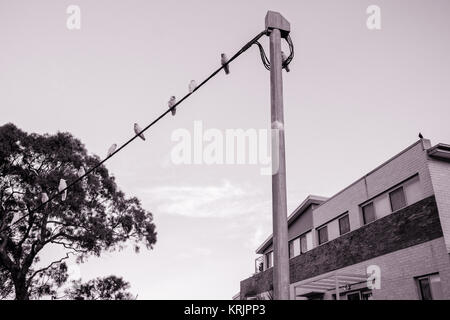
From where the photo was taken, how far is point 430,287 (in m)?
11.3

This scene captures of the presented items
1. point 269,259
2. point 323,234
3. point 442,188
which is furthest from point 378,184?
point 269,259

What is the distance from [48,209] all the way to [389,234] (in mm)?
16878

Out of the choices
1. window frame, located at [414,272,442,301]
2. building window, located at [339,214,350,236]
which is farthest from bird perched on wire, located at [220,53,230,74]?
building window, located at [339,214,350,236]

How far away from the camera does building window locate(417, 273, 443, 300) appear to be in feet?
36.1

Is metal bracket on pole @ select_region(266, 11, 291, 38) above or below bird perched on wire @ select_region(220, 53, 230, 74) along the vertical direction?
below

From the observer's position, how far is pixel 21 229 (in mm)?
20656

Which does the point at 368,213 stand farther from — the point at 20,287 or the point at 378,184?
the point at 20,287

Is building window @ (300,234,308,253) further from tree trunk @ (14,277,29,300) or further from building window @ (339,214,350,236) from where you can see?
tree trunk @ (14,277,29,300)

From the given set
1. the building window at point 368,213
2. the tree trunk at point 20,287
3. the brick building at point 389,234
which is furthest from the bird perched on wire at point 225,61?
the tree trunk at point 20,287

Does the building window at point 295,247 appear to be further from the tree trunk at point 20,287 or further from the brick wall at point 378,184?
the tree trunk at point 20,287

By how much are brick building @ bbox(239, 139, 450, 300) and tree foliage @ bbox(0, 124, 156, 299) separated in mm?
11518

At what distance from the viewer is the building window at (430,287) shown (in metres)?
11.0
